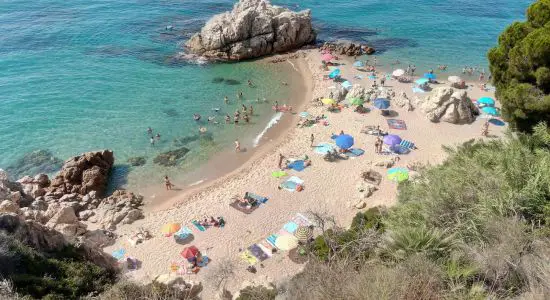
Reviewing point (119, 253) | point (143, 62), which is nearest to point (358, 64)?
point (143, 62)

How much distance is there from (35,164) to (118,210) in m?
9.66

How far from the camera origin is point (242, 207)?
69.5ft

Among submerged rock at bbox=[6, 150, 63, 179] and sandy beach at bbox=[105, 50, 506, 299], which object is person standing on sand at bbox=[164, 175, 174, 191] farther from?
submerged rock at bbox=[6, 150, 63, 179]

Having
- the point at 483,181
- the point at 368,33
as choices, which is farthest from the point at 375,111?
the point at 368,33

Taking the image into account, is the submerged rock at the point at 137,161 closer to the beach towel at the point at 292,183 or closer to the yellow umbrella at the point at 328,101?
the beach towel at the point at 292,183

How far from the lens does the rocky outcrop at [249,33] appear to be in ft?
137

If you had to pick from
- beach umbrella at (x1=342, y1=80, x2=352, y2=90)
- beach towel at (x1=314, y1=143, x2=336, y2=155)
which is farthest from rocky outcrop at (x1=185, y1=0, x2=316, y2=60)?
beach towel at (x1=314, y1=143, x2=336, y2=155)

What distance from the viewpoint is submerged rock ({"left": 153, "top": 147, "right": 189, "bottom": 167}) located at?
26422mm

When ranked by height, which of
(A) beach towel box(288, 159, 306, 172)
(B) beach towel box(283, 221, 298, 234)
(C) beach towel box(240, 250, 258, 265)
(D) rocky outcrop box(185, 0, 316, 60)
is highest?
(D) rocky outcrop box(185, 0, 316, 60)

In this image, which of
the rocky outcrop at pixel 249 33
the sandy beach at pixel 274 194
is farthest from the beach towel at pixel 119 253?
the rocky outcrop at pixel 249 33

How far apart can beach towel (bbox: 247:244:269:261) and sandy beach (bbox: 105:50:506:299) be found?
0.36 m

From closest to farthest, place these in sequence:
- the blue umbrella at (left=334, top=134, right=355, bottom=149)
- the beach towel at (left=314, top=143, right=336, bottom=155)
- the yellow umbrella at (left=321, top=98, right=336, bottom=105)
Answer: the blue umbrella at (left=334, top=134, right=355, bottom=149) < the beach towel at (left=314, top=143, right=336, bottom=155) < the yellow umbrella at (left=321, top=98, right=336, bottom=105)

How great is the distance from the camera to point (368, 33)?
5003 cm

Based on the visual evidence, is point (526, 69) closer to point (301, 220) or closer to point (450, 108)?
point (301, 220)
